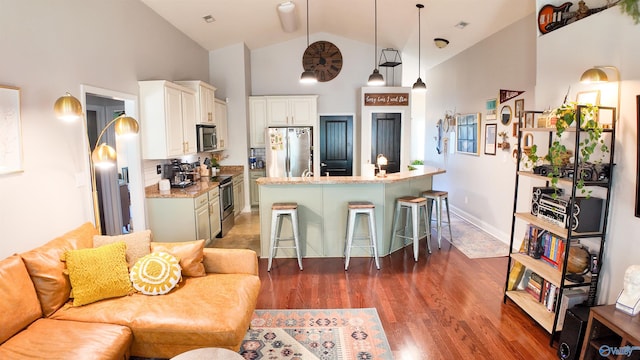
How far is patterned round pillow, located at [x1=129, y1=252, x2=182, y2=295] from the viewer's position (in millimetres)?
2582

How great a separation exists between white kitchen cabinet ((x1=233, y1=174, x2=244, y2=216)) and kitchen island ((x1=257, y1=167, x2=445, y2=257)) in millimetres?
2176

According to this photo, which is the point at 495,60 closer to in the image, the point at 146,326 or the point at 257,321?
the point at 257,321

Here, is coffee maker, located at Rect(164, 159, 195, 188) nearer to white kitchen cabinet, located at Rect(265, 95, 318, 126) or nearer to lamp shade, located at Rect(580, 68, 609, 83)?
white kitchen cabinet, located at Rect(265, 95, 318, 126)

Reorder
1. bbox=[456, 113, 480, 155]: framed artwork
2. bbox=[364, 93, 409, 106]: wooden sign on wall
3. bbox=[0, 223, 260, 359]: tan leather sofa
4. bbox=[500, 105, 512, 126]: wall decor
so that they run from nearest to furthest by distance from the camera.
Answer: bbox=[0, 223, 260, 359]: tan leather sofa, bbox=[500, 105, 512, 126]: wall decor, bbox=[456, 113, 480, 155]: framed artwork, bbox=[364, 93, 409, 106]: wooden sign on wall

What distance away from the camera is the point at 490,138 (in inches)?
207

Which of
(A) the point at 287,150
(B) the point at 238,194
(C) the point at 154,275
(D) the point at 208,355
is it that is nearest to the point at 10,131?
(C) the point at 154,275

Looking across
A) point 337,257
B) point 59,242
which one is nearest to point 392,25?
point 337,257

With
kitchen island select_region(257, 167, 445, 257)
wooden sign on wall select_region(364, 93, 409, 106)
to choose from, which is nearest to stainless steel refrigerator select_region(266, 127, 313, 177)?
wooden sign on wall select_region(364, 93, 409, 106)

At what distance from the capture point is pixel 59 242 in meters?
2.58

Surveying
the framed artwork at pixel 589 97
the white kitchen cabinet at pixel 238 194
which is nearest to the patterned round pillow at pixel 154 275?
the framed artwork at pixel 589 97

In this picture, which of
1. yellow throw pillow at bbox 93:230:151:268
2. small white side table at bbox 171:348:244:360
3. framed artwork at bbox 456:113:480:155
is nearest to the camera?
small white side table at bbox 171:348:244:360

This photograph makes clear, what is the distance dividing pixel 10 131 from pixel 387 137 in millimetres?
5867

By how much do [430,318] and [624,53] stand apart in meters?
2.39

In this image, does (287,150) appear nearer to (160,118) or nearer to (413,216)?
(160,118)
